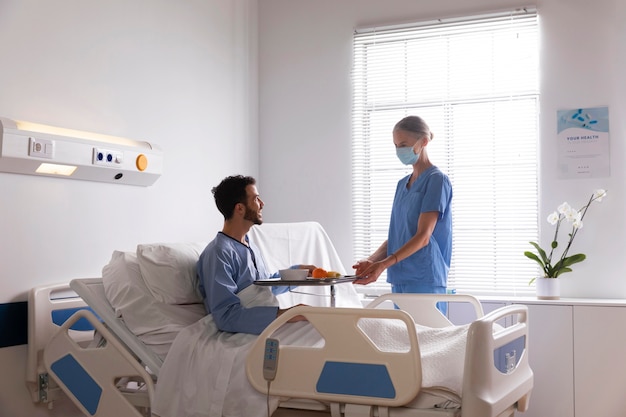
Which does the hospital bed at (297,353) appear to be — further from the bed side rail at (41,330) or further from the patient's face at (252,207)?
the patient's face at (252,207)

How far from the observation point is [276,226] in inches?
148

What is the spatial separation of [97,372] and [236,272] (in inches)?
26.0

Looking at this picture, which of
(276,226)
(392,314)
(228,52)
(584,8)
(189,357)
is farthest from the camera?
(228,52)

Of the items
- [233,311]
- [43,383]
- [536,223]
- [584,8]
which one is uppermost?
[584,8]

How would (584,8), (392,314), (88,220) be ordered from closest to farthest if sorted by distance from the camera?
(392,314) < (88,220) < (584,8)

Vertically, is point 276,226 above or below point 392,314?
above

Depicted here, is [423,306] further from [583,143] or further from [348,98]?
[348,98]

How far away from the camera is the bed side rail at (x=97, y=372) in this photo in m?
2.66

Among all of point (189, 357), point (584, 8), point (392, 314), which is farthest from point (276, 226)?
point (584, 8)

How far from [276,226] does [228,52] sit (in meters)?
1.37

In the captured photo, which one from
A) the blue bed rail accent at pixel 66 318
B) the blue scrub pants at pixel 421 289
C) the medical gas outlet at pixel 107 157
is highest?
the medical gas outlet at pixel 107 157

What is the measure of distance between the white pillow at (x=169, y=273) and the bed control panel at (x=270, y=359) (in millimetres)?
530

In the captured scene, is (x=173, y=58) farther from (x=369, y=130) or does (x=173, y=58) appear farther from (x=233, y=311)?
(x=233, y=311)

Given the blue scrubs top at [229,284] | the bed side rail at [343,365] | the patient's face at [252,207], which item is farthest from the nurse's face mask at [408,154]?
the bed side rail at [343,365]
